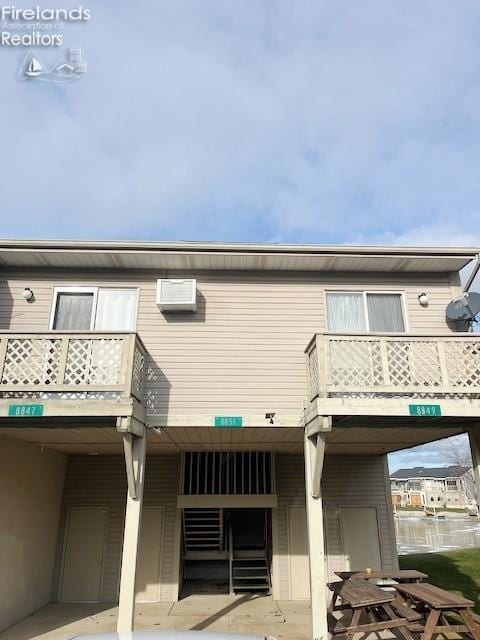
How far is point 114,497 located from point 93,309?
4786mm

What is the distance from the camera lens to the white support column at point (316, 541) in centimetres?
575

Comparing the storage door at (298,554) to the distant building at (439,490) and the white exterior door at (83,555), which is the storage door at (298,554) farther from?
the distant building at (439,490)

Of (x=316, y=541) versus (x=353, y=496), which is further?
(x=353, y=496)

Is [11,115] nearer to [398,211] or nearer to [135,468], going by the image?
[135,468]

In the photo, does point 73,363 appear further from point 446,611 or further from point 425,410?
point 446,611

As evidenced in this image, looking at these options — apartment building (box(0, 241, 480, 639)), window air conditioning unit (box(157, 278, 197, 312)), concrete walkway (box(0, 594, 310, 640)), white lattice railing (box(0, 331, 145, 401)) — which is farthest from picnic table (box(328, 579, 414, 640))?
window air conditioning unit (box(157, 278, 197, 312))

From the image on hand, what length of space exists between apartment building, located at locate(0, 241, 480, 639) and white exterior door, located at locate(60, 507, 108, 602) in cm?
4

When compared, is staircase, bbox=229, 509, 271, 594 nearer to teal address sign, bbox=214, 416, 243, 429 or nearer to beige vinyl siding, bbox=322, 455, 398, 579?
beige vinyl siding, bbox=322, 455, 398, 579

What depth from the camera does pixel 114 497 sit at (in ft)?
31.6

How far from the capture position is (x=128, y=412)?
5980 millimetres

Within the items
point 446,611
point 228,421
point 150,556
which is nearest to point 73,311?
point 228,421

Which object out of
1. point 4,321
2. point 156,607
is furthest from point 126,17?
point 156,607

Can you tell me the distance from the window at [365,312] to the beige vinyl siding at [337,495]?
386cm

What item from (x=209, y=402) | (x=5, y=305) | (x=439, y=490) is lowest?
(x=439, y=490)
